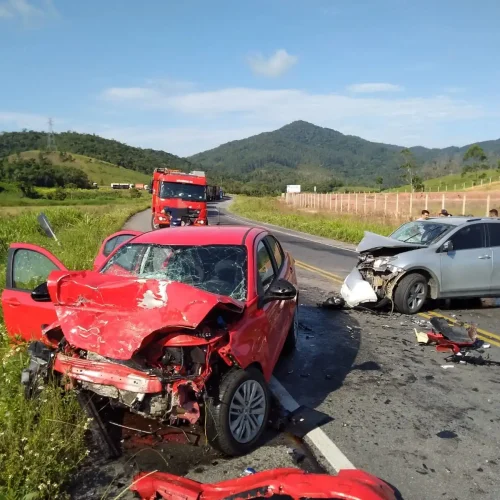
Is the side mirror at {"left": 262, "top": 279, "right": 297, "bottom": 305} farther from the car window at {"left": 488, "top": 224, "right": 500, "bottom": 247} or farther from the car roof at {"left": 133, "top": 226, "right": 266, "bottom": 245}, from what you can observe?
the car window at {"left": 488, "top": 224, "right": 500, "bottom": 247}

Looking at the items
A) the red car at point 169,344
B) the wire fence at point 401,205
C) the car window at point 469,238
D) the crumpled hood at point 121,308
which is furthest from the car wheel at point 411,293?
the wire fence at point 401,205

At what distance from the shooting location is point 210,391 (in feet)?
12.2

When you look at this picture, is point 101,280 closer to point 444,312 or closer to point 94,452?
point 94,452

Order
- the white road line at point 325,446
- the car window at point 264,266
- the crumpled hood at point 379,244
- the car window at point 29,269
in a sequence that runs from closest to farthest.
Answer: the white road line at point 325,446 < the car window at point 264,266 < the car window at point 29,269 < the crumpled hood at point 379,244

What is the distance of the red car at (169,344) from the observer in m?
3.61

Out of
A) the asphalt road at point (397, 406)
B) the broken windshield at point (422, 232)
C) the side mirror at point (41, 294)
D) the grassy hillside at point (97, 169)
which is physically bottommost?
the asphalt road at point (397, 406)

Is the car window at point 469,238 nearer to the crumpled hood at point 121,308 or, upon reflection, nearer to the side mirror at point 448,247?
the side mirror at point 448,247

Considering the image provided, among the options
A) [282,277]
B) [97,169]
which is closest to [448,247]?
[282,277]

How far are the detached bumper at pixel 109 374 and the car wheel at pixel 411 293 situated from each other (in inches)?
239

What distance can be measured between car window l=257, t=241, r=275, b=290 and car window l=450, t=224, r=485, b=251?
4850 millimetres

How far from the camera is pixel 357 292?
8828 millimetres

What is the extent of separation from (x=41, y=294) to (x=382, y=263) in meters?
5.93

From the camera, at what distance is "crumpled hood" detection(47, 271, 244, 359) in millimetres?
3590

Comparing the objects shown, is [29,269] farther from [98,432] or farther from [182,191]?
[182,191]
